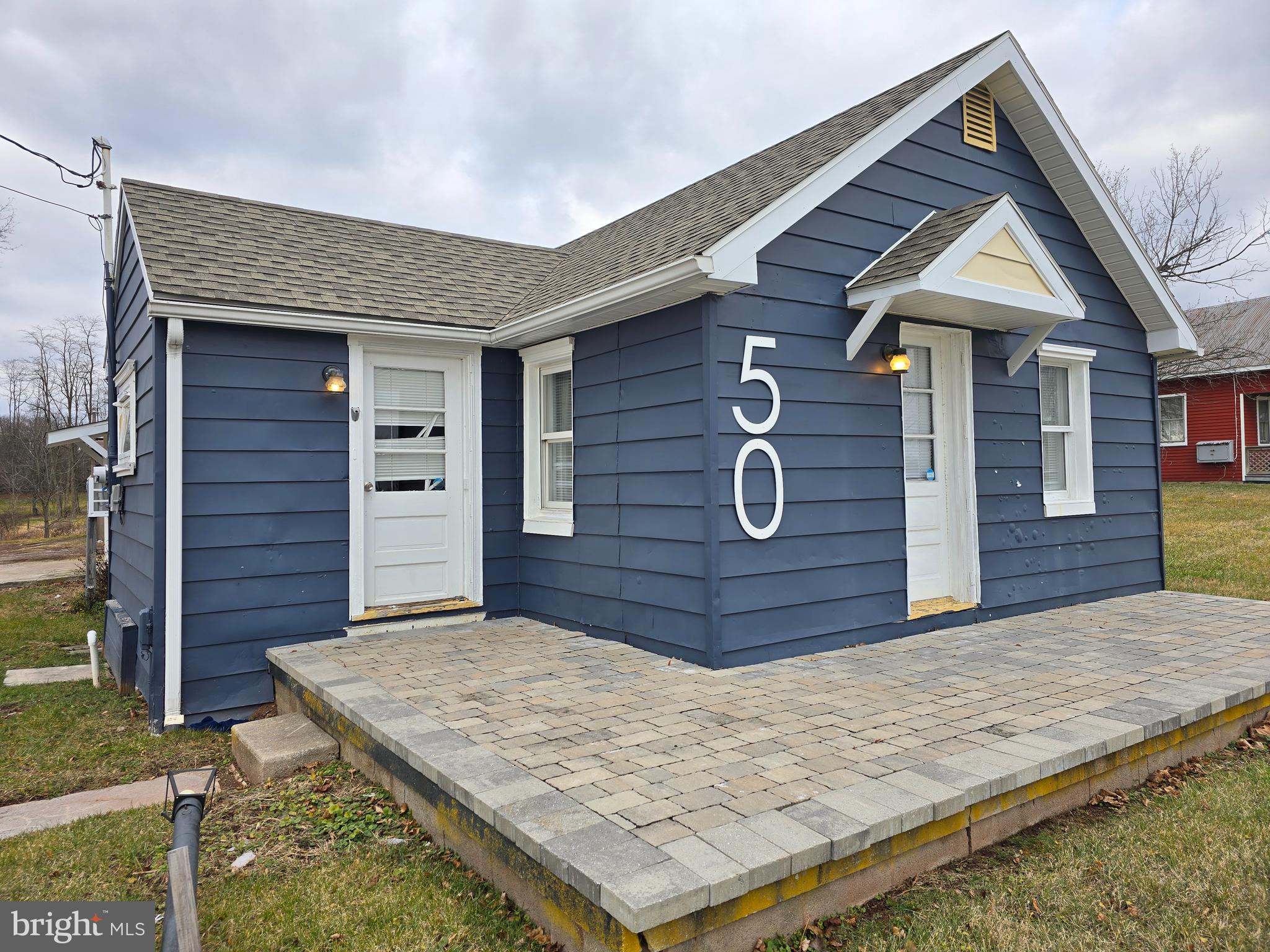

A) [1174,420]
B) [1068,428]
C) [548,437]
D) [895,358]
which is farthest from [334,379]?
[1174,420]

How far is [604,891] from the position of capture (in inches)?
78.0

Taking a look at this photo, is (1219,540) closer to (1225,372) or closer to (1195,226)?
(1195,226)

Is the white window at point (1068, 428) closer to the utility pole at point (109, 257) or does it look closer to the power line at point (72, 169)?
the utility pole at point (109, 257)

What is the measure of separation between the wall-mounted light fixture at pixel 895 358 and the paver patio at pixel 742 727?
6.37 ft

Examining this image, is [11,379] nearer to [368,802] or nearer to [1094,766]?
[368,802]

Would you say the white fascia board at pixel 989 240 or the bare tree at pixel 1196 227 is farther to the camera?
the bare tree at pixel 1196 227

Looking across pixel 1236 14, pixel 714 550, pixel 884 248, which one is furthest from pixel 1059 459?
pixel 1236 14

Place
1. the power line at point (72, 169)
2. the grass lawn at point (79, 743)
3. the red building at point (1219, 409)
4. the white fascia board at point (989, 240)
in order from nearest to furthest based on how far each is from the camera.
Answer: the grass lawn at point (79, 743), the white fascia board at point (989, 240), the power line at point (72, 169), the red building at point (1219, 409)

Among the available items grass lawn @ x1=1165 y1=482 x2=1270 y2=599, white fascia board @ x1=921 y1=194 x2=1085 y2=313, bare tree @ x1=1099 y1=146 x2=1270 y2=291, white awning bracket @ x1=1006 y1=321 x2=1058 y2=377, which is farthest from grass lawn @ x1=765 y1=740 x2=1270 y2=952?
bare tree @ x1=1099 y1=146 x2=1270 y2=291

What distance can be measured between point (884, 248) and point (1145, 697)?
3.34 meters

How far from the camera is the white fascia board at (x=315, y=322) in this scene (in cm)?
501

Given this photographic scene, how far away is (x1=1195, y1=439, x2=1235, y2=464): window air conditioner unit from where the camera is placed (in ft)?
63.6

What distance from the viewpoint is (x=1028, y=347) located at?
19.7ft

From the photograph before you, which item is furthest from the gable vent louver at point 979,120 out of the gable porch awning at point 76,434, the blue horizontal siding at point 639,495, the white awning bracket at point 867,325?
the gable porch awning at point 76,434
